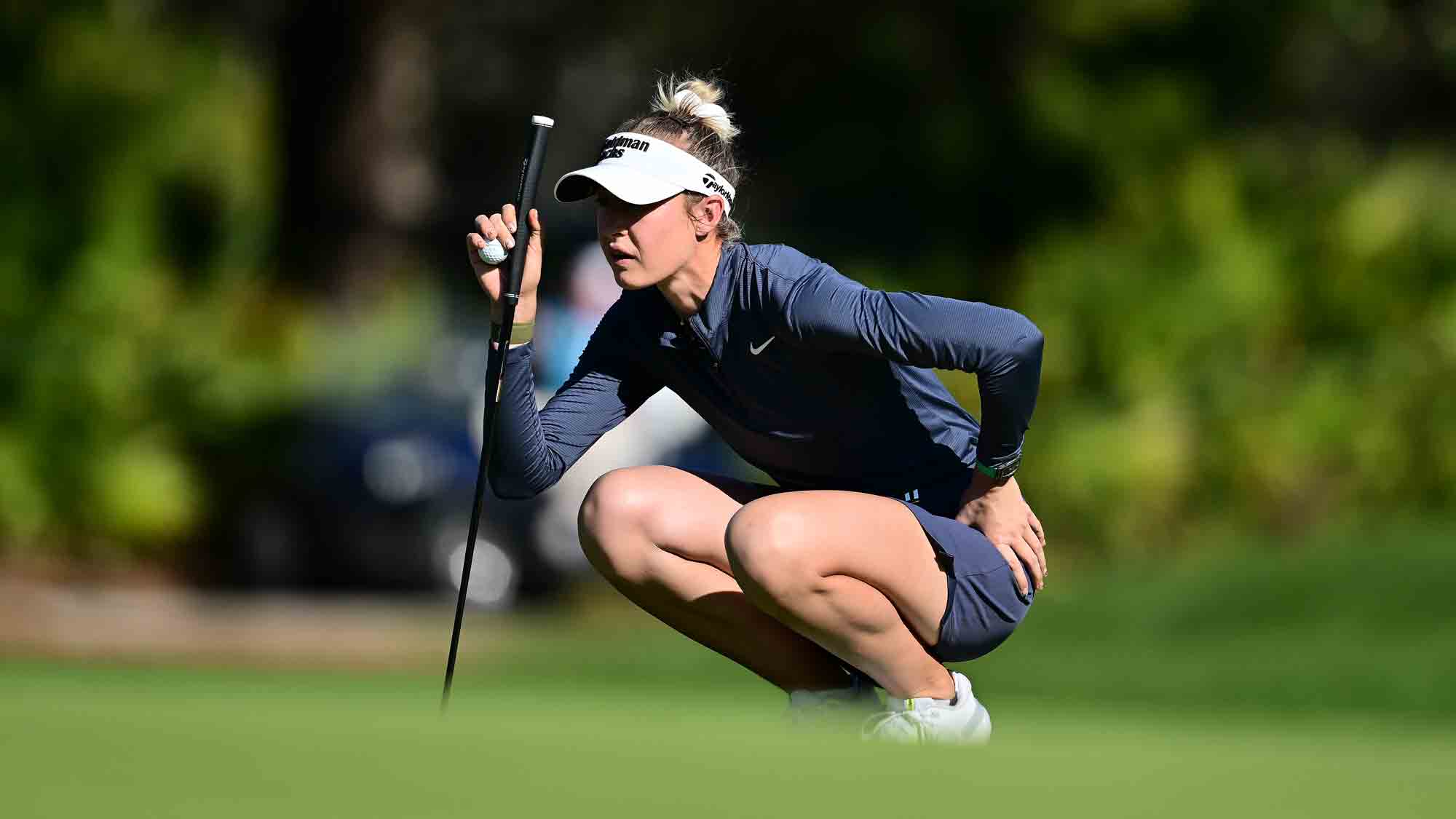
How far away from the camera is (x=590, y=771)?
2756mm

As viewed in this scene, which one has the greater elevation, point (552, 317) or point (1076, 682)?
point (552, 317)

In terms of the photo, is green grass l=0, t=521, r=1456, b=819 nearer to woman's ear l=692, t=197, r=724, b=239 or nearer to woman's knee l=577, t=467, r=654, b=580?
woman's knee l=577, t=467, r=654, b=580

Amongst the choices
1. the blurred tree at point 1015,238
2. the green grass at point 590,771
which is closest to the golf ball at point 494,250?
the green grass at point 590,771

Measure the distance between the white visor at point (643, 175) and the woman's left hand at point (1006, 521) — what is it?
79cm

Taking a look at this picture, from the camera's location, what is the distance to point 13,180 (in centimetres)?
1213

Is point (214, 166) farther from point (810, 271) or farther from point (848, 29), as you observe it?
point (810, 271)

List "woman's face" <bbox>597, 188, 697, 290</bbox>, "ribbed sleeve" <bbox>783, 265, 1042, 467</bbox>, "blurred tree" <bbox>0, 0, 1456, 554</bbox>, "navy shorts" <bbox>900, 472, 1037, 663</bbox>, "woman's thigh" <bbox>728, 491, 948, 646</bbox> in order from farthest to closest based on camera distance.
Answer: "blurred tree" <bbox>0, 0, 1456, 554</bbox>, "navy shorts" <bbox>900, 472, 1037, 663</bbox>, "woman's face" <bbox>597, 188, 697, 290</bbox>, "woman's thigh" <bbox>728, 491, 948, 646</bbox>, "ribbed sleeve" <bbox>783, 265, 1042, 467</bbox>

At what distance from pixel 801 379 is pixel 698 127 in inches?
22.1

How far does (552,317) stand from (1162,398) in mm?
3836

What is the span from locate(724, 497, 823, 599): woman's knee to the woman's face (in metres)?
0.51

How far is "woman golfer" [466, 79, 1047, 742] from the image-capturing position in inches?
150

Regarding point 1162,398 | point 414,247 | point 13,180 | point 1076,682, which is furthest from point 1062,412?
point 13,180

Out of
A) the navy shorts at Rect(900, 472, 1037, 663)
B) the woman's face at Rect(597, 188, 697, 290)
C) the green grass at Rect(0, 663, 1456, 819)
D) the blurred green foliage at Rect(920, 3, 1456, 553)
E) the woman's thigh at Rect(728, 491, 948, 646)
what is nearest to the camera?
the green grass at Rect(0, 663, 1456, 819)

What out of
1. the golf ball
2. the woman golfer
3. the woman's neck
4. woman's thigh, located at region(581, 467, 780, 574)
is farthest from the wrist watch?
the golf ball
